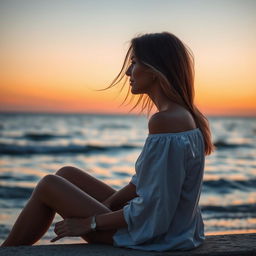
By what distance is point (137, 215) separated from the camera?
232cm

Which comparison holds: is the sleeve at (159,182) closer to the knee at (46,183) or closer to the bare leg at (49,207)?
the bare leg at (49,207)

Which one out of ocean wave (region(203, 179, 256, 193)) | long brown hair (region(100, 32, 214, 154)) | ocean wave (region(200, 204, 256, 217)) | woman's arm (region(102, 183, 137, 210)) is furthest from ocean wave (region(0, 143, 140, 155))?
long brown hair (region(100, 32, 214, 154))

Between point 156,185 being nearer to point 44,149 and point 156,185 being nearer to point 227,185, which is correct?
point 227,185

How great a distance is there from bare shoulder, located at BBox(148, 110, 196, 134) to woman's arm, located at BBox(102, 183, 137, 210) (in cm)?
53

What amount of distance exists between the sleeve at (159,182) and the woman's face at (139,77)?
371mm

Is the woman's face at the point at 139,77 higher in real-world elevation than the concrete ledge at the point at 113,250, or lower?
higher

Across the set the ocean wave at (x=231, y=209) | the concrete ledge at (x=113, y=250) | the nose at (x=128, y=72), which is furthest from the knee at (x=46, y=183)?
the ocean wave at (x=231, y=209)

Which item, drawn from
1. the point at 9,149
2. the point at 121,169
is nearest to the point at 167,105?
the point at 121,169

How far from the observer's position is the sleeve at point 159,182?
2260mm

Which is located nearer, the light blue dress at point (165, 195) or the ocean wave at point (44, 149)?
the light blue dress at point (165, 195)

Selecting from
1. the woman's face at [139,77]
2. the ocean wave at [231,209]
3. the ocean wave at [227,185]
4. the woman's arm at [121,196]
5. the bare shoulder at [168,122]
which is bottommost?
the ocean wave at [227,185]

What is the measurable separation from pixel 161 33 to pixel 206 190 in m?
6.98

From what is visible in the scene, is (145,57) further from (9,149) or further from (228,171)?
(9,149)

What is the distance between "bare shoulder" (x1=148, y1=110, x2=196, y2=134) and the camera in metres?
2.32
